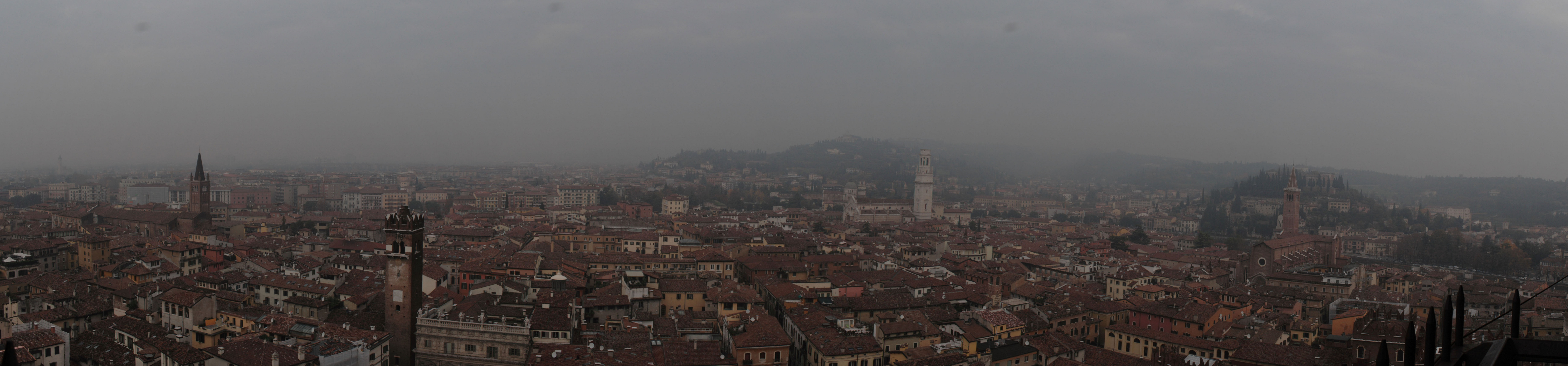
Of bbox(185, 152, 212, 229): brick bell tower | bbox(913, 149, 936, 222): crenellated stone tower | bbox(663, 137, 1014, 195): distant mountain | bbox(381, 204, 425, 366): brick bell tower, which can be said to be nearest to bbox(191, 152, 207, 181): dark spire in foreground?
bbox(185, 152, 212, 229): brick bell tower

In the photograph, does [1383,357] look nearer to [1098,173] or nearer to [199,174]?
[199,174]

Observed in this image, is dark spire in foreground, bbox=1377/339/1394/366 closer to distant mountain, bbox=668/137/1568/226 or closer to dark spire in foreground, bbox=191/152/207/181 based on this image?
dark spire in foreground, bbox=191/152/207/181

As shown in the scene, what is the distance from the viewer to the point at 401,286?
1410 centimetres

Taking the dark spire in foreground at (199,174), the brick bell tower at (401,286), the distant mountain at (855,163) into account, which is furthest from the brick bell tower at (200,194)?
the distant mountain at (855,163)

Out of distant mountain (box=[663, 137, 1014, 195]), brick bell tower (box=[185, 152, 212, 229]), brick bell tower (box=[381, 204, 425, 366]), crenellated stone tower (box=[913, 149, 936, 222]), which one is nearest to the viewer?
brick bell tower (box=[381, 204, 425, 366])

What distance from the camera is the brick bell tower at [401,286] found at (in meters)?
14.0

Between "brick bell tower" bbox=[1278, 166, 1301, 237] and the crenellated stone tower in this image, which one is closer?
"brick bell tower" bbox=[1278, 166, 1301, 237]

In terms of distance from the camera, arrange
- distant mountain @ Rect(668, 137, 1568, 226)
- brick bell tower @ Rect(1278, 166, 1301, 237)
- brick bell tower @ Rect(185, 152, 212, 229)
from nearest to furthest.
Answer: brick bell tower @ Rect(185, 152, 212, 229) → brick bell tower @ Rect(1278, 166, 1301, 237) → distant mountain @ Rect(668, 137, 1568, 226)

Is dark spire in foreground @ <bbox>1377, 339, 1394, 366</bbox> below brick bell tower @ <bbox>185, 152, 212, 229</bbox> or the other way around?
the other way around

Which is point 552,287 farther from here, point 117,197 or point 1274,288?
point 117,197

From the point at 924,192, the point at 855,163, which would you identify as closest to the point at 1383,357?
the point at 924,192

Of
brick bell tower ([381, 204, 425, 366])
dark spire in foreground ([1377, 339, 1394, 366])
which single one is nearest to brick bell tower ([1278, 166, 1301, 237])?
brick bell tower ([381, 204, 425, 366])

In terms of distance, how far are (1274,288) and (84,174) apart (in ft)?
413

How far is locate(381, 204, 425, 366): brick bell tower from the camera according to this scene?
14016 mm
